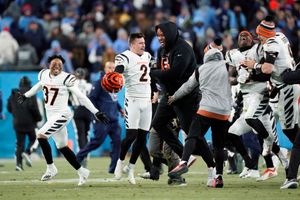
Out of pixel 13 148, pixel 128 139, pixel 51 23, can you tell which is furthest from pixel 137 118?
pixel 51 23

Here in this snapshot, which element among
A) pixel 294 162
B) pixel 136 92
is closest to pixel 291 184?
pixel 294 162

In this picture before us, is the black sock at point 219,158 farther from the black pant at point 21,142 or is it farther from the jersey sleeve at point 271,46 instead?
the black pant at point 21,142

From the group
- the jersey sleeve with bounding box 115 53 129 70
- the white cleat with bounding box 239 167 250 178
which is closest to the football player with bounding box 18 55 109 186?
the jersey sleeve with bounding box 115 53 129 70

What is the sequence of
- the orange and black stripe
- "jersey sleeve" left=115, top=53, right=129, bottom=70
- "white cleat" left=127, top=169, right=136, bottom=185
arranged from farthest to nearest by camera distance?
"jersey sleeve" left=115, top=53, right=129, bottom=70 < "white cleat" left=127, top=169, right=136, bottom=185 < the orange and black stripe

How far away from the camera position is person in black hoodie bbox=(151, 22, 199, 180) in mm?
15391

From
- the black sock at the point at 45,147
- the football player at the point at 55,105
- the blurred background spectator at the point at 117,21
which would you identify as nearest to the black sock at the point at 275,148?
the football player at the point at 55,105

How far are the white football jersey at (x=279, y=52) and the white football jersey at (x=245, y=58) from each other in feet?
3.27

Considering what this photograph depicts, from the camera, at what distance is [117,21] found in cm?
3108

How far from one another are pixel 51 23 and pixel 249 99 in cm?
1492

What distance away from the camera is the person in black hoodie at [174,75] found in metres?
15.4

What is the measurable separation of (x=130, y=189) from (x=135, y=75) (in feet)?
8.10

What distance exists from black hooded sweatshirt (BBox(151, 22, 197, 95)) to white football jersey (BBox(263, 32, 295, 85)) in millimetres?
1213

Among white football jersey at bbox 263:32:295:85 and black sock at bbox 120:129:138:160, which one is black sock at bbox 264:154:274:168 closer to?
white football jersey at bbox 263:32:295:85

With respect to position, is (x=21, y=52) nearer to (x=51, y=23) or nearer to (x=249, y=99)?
(x=51, y=23)
